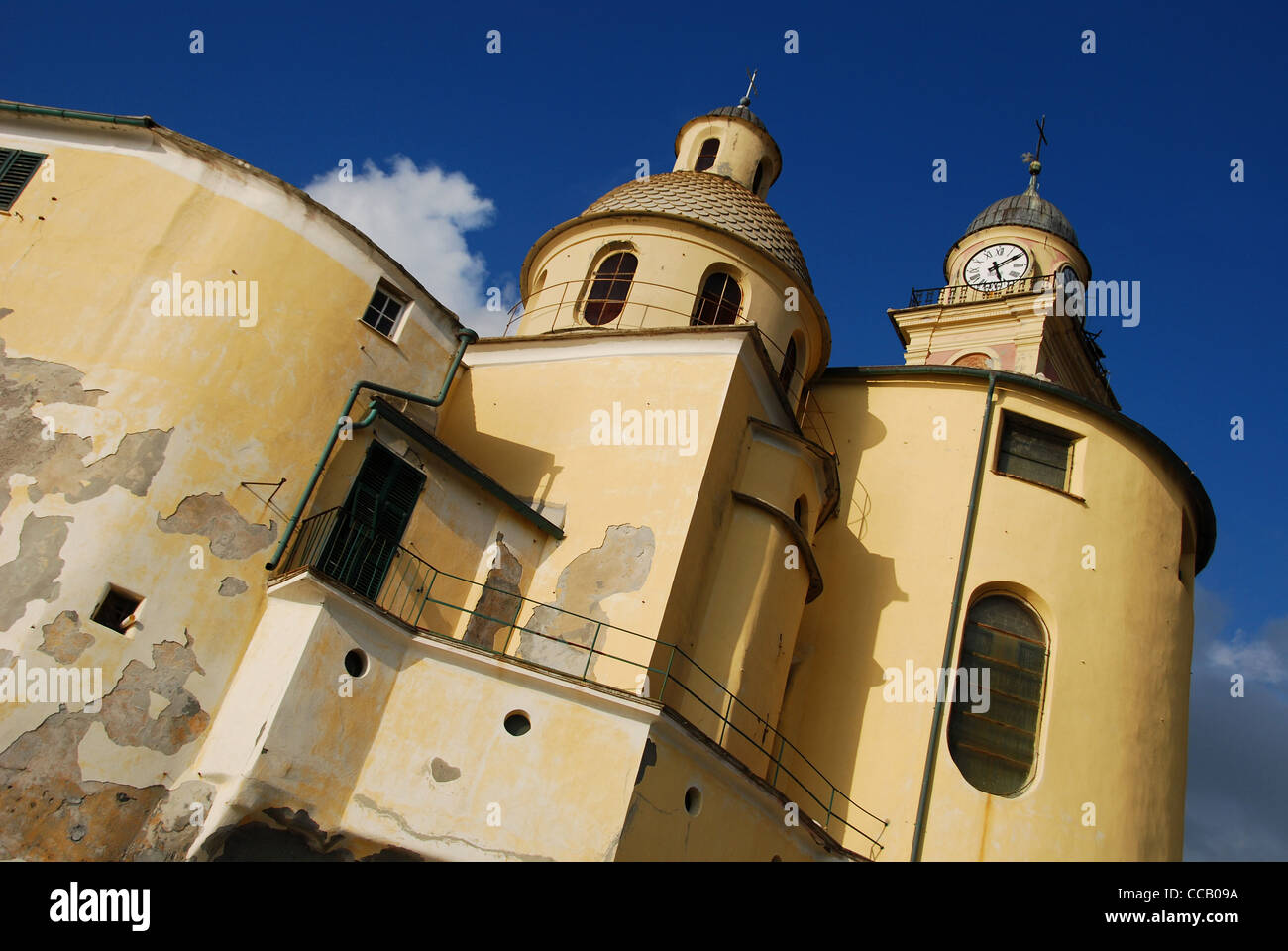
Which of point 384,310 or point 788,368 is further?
point 788,368

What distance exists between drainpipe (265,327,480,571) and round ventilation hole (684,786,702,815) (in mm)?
5620

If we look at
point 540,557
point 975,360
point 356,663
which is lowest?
point 356,663

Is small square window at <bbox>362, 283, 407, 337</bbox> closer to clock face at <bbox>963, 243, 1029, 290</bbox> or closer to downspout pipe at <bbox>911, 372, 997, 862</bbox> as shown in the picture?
downspout pipe at <bbox>911, 372, 997, 862</bbox>

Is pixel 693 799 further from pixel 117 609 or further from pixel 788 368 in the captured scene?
pixel 788 368

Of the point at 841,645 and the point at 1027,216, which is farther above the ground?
the point at 1027,216

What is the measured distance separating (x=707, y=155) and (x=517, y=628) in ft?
45.9

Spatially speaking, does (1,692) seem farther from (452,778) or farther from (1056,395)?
(1056,395)

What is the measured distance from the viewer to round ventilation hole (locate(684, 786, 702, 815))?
13.4 m

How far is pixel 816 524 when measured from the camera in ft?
63.6

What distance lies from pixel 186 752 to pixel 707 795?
19.6 feet

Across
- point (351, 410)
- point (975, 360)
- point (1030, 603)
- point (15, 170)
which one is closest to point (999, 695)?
point (1030, 603)

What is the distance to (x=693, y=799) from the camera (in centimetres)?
1353

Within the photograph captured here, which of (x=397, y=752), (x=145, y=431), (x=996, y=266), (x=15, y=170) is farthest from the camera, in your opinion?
(x=996, y=266)

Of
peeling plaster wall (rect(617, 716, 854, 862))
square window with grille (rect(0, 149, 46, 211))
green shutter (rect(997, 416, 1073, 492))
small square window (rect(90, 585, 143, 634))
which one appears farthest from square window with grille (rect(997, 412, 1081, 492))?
square window with grille (rect(0, 149, 46, 211))
